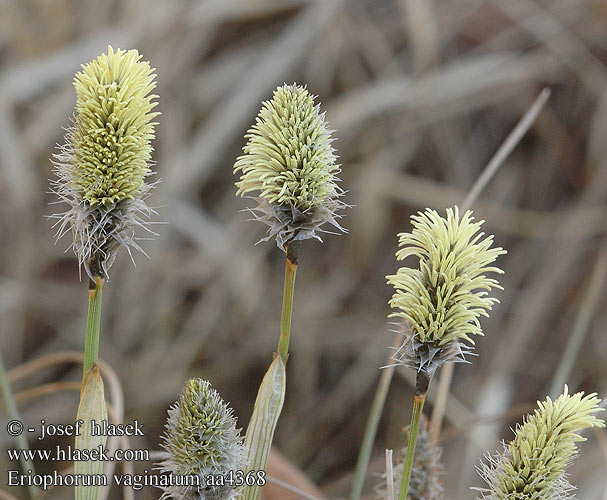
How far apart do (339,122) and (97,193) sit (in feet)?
2.56

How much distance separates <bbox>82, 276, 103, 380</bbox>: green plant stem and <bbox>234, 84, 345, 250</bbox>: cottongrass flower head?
0.06 metres

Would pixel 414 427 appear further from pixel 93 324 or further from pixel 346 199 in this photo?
pixel 346 199

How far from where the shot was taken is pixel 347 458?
973 mm

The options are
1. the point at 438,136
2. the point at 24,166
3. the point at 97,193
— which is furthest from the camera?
the point at 438,136

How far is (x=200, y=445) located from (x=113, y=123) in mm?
115

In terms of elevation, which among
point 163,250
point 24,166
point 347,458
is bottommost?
point 347,458

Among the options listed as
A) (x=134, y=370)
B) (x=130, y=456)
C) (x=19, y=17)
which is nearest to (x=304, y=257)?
(x=134, y=370)

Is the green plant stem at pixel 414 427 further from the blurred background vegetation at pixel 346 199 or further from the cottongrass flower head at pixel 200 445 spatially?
the blurred background vegetation at pixel 346 199

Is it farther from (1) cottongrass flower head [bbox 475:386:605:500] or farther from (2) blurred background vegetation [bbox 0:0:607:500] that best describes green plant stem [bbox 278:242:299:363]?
(2) blurred background vegetation [bbox 0:0:607:500]

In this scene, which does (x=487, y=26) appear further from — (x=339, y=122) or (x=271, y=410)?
(x=271, y=410)

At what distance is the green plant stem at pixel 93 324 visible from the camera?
241 millimetres

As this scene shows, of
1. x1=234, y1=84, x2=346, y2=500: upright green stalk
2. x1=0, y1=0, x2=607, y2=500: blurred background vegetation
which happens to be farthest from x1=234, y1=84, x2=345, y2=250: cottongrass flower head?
x1=0, y1=0, x2=607, y2=500: blurred background vegetation

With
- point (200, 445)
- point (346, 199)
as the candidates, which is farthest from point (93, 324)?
point (346, 199)

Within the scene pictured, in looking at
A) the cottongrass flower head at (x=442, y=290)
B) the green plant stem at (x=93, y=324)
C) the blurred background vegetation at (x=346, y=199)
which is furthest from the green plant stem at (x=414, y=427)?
the blurred background vegetation at (x=346, y=199)
